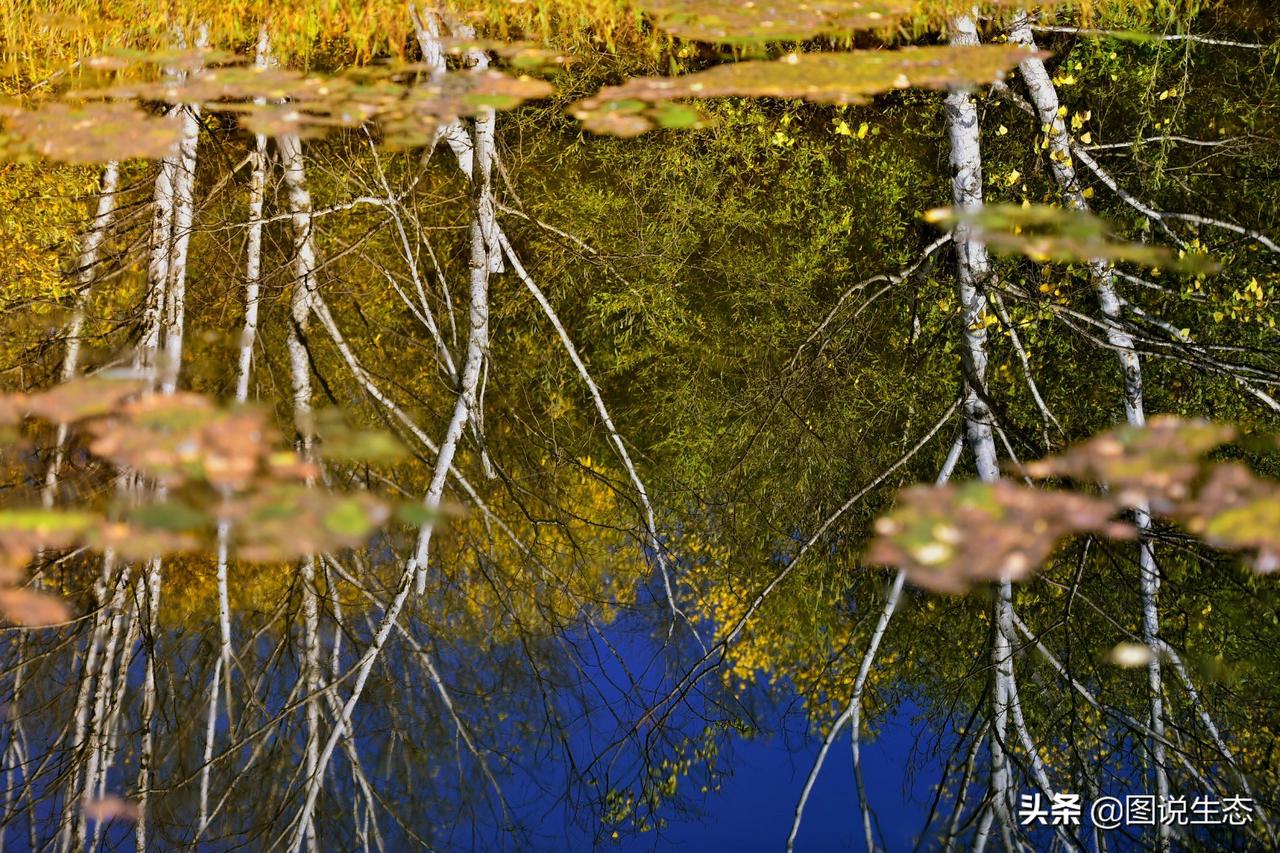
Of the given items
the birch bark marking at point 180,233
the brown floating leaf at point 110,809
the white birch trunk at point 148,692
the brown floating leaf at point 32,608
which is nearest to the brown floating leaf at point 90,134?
→ the birch bark marking at point 180,233

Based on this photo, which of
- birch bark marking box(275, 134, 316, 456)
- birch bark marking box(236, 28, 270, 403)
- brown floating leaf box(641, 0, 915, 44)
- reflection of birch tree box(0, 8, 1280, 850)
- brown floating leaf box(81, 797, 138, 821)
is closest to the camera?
brown floating leaf box(81, 797, 138, 821)

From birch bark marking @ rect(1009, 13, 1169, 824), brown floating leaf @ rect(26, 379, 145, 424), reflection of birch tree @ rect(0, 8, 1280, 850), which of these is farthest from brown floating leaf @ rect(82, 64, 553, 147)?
birch bark marking @ rect(1009, 13, 1169, 824)

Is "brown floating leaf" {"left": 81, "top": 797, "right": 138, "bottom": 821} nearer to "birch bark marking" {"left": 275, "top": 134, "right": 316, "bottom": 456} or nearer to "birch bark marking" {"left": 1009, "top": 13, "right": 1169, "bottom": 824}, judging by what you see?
"birch bark marking" {"left": 275, "top": 134, "right": 316, "bottom": 456}

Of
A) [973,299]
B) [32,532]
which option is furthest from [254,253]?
[973,299]

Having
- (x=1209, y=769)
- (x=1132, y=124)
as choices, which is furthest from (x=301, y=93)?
A: (x=1209, y=769)

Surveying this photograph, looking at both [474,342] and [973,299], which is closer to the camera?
[973,299]

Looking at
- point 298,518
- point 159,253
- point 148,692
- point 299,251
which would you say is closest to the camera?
point 298,518

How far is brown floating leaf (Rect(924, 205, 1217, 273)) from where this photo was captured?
4.37 metres

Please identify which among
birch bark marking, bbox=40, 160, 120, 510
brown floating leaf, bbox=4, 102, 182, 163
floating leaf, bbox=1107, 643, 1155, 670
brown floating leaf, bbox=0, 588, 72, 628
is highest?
brown floating leaf, bbox=4, 102, 182, 163

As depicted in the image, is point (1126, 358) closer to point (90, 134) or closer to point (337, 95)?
point (337, 95)

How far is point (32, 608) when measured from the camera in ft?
11.4

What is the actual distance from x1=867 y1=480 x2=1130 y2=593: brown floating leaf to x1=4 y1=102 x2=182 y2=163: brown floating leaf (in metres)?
3.79

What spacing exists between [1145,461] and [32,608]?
366 centimetres

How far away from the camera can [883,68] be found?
4.84 m
